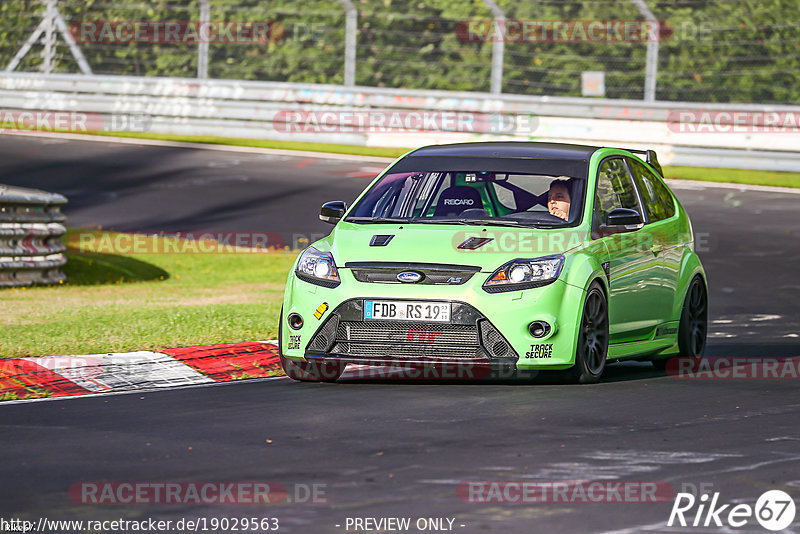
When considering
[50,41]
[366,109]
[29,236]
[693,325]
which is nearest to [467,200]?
[693,325]

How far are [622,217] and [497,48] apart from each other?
1852cm

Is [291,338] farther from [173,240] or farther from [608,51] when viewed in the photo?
[608,51]

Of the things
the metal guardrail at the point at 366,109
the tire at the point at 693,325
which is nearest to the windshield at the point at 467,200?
the tire at the point at 693,325

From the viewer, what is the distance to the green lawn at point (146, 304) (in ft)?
37.2

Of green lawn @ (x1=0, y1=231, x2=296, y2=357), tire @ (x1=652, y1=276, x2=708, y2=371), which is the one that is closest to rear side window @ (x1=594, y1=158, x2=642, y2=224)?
tire @ (x1=652, y1=276, x2=708, y2=371)

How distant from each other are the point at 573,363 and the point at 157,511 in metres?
3.87

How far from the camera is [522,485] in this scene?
6449mm

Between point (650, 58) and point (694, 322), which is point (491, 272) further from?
point (650, 58)

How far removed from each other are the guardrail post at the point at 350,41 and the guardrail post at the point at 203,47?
9.06 ft

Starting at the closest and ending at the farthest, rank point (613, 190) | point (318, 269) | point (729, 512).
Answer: point (729, 512) → point (318, 269) → point (613, 190)

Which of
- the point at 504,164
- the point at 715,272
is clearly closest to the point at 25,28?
the point at 715,272

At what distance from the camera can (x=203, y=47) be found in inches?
1189

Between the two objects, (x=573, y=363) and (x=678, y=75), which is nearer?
(x=573, y=363)

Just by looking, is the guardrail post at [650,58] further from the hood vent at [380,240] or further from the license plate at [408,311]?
the license plate at [408,311]
